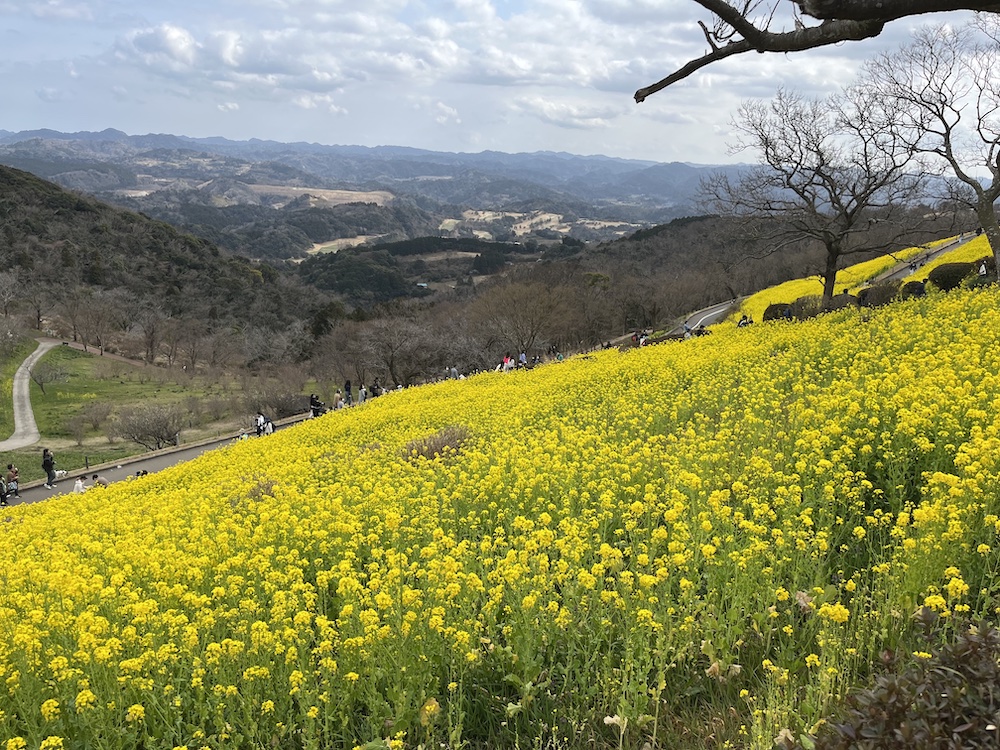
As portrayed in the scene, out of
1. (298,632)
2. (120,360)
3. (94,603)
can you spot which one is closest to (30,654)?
(94,603)

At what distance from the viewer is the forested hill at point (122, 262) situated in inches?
3484

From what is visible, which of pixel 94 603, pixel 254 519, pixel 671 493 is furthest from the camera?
pixel 254 519

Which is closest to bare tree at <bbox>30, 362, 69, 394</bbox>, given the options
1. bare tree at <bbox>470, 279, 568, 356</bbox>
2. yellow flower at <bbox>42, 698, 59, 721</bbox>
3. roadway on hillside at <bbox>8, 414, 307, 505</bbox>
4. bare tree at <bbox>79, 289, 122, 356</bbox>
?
bare tree at <bbox>79, 289, 122, 356</bbox>

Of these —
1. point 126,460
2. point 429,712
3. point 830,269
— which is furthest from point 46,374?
point 429,712

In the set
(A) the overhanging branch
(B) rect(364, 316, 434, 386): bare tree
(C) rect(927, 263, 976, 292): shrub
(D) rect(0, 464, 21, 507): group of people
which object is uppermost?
(A) the overhanging branch

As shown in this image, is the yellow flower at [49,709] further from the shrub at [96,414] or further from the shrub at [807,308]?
the shrub at [96,414]

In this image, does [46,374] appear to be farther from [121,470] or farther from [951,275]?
[951,275]

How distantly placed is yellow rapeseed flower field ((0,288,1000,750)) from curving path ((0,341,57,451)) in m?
33.4

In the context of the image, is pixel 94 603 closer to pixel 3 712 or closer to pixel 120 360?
pixel 3 712

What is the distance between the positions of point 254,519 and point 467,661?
4.71m

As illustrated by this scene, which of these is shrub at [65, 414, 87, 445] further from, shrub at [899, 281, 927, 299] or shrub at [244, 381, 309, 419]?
Result: shrub at [899, 281, 927, 299]

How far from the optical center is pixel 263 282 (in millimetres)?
112812

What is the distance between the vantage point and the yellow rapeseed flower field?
374 centimetres

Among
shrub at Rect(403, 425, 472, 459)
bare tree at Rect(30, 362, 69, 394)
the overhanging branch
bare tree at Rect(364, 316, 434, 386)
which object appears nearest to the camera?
the overhanging branch
